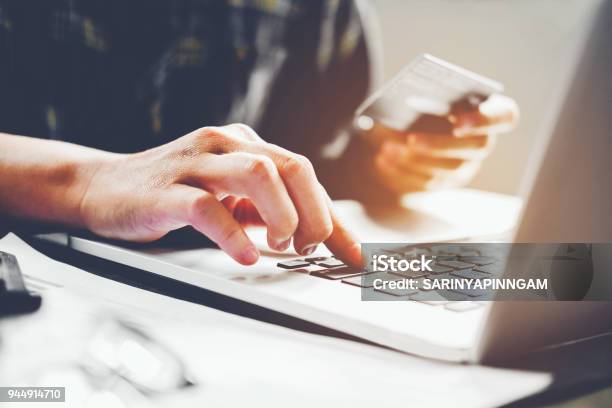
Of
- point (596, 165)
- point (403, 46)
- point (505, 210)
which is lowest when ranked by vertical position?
point (505, 210)

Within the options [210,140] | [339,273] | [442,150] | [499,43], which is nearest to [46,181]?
[210,140]

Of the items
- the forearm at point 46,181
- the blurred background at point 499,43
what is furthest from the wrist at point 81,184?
the blurred background at point 499,43

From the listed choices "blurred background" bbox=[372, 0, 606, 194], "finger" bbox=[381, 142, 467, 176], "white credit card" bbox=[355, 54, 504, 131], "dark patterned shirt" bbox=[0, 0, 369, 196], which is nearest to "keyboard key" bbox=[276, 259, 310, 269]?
"white credit card" bbox=[355, 54, 504, 131]

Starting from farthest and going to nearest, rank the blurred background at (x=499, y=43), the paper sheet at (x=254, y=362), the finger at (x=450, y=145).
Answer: the blurred background at (x=499, y=43)
the finger at (x=450, y=145)
the paper sheet at (x=254, y=362)

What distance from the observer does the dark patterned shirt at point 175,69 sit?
605 millimetres

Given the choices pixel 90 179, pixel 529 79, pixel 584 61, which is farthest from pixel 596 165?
pixel 529 79

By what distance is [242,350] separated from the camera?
0.28 m

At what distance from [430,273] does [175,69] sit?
1.75ft

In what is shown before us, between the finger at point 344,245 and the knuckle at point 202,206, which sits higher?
the knuckle at point 202,206

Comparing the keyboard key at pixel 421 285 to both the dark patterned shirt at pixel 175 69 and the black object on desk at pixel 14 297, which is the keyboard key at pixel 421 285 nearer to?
the black object on desk at pixel 14 297

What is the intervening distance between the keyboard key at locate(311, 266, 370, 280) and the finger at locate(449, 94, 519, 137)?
36cm

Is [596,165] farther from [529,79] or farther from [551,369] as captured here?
[529,79]

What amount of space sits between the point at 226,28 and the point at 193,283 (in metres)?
0.59

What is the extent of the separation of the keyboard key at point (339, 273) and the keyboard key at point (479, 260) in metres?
0.08
